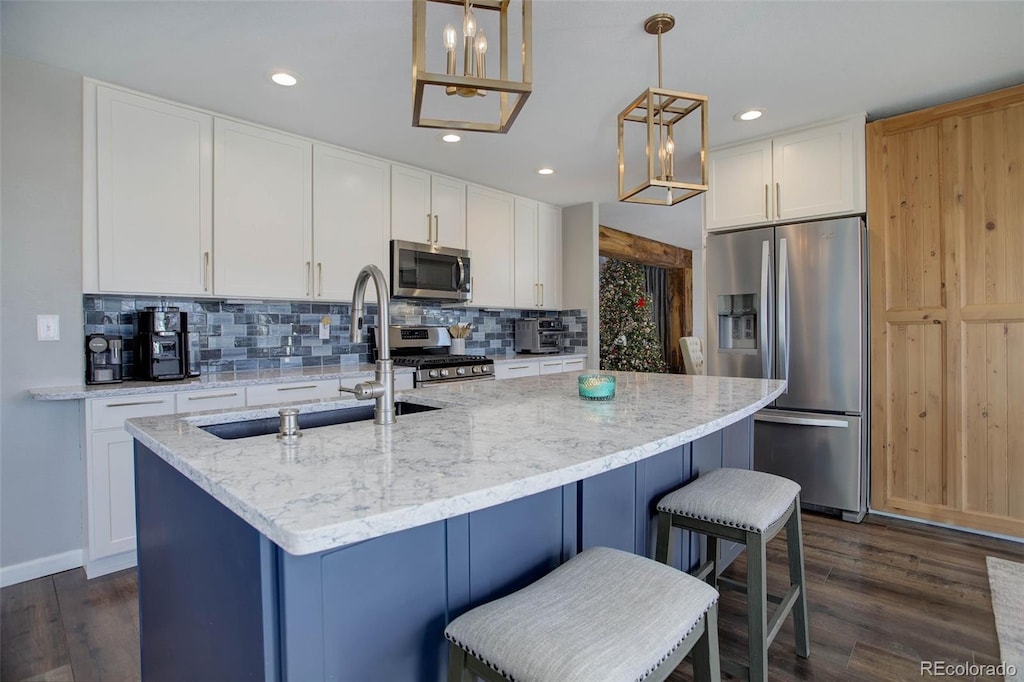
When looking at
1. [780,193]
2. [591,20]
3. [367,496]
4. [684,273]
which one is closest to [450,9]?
[591,20]

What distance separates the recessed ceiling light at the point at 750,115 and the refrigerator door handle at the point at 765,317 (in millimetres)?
746

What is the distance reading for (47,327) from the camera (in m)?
2.43

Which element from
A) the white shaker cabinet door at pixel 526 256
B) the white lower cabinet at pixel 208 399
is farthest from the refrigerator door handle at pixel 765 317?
the white lower cabinet at pixel 208 399

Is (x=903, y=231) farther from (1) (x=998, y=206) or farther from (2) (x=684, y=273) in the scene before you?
(2) (x=684, y=273)

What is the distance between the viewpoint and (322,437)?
Answer: 3.94 ft

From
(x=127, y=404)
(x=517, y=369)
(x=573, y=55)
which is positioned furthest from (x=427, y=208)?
(x=127, y=404)

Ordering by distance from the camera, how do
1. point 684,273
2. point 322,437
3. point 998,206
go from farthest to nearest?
1. point 684,273
2. point 998,206
3. point 322,437

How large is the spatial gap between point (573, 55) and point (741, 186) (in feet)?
5.51

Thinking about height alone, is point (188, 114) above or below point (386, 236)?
above

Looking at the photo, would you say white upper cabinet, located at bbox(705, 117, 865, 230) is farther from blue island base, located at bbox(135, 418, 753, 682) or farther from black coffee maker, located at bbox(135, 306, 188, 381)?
black coffee maker, located at bbox(135, 306, 188, 381)

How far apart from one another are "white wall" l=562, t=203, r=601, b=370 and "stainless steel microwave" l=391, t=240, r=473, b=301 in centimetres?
130

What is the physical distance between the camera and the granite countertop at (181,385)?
2336 millimetres

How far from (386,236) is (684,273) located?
19.7 feet

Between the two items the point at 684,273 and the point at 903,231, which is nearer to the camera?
the point at 903,231
